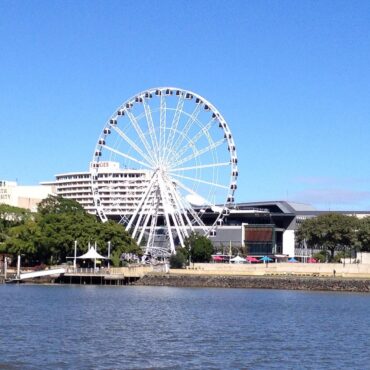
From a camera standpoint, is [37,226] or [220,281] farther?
[37,226]

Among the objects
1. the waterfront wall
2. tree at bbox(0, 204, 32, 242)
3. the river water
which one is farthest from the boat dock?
tree at bbox(0, 204, 32, 242)

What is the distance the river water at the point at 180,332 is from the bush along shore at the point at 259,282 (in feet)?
49.7

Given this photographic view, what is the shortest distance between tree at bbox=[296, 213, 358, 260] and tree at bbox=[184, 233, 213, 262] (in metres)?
31.4

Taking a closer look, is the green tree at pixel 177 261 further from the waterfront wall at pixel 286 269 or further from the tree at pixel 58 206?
the tree at pixel 58 206

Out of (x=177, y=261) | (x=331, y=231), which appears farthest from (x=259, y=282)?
(x=331, y=231)

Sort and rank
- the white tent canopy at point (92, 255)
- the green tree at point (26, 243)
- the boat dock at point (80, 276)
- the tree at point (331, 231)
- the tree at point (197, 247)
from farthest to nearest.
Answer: the tree at point (331, 231) < the tree at point (197, 247) < the green tree at point (26, 243) < the white tent canopy at point (92, 255) < the boat dock at point (80, 276)

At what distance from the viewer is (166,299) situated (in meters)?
95.3

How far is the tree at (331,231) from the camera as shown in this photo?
169250 millimetres

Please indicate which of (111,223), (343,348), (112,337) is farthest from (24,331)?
(111,223)

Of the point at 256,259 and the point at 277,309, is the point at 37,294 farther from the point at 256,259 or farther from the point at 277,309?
the point at 256,259

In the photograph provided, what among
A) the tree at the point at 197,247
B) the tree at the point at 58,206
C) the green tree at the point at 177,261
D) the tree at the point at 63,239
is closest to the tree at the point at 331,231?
the tree at the point at 197,247

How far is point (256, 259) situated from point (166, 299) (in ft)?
268

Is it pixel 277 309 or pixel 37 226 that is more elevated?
pixel 37 226

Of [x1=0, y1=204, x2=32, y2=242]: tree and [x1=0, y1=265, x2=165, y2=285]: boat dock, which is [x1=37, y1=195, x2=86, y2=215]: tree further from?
[x1=0, y1=265, x2=165, y2=285]: boat dock
